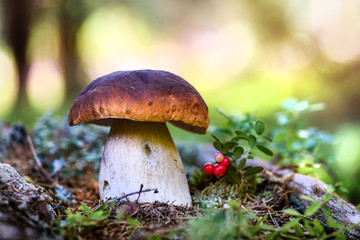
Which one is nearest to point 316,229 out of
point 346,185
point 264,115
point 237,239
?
point 237,239

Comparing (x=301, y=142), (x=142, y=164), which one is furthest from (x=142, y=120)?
(x=301, y=142)

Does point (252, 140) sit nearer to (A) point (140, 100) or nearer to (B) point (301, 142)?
(A) point (140, 100)

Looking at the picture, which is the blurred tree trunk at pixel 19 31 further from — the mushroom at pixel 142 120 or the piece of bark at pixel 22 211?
the piece of bark at pixel 22 211

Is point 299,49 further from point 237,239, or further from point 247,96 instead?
point 237,239

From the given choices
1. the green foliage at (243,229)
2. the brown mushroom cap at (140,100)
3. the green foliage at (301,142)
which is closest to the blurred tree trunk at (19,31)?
the brown mushroom cap at (140,100)

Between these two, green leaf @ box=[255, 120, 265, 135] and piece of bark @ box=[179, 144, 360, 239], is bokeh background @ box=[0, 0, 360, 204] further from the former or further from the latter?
green leaf @ box=[255, 120, 265, 135]

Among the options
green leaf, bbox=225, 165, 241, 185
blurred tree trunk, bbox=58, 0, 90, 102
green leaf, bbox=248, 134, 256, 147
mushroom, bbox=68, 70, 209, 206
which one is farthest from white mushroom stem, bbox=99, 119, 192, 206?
blurred tree trunk, bbox=58, 0, 90, 102
